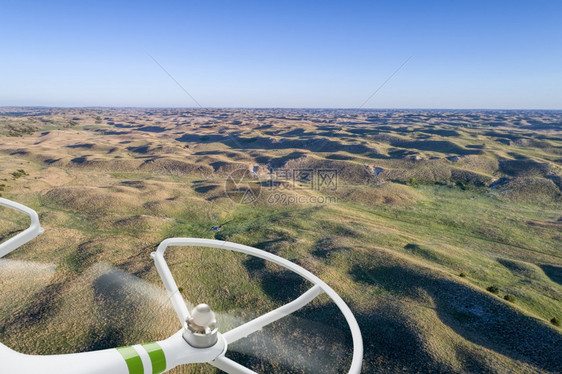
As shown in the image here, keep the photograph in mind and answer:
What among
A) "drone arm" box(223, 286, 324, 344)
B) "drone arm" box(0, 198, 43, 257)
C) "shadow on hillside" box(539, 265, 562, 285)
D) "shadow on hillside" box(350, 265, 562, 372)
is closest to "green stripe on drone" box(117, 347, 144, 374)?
"drone arm" box(223, 286, 324, 344)

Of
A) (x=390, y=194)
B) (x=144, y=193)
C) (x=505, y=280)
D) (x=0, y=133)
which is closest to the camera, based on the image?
(x=505, y=280)

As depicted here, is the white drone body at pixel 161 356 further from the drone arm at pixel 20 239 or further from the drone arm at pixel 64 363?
the drone arm at pixel 20 239

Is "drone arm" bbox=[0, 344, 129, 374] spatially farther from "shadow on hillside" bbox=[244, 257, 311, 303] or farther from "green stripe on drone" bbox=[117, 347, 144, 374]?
"shadow on hillside" bbox=[244, 257, 311, 303]

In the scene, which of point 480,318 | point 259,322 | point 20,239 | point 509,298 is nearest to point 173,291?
point 259,322

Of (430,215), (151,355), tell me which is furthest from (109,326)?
(430,215)

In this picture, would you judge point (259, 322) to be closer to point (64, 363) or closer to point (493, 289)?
point (64, 363)

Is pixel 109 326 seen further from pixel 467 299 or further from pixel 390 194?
pixel 390 194
